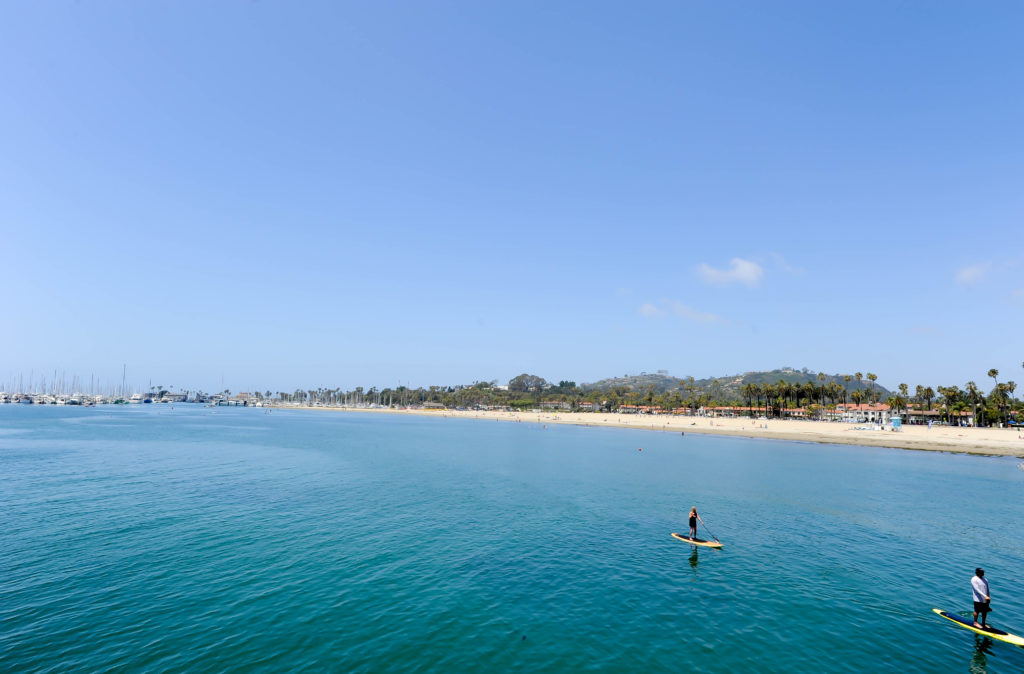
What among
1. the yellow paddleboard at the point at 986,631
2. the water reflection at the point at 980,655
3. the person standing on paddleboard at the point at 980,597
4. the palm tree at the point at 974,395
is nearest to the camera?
the water reflection at the point at 980,655

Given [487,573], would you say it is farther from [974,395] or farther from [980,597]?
[974,395]

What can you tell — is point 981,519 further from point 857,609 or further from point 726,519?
point 857,609

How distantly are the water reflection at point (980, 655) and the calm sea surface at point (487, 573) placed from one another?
91 mm

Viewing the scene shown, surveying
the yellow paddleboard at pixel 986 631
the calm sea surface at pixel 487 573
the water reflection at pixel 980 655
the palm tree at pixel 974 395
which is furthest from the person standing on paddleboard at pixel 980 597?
the palm tree at pixel 974 395

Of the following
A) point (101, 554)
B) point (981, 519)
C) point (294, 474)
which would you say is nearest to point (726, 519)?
point (981, 519)

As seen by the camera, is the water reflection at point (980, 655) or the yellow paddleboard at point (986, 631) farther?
the yellow paddleboard at point (986, 631)

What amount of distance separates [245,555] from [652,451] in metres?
79.3

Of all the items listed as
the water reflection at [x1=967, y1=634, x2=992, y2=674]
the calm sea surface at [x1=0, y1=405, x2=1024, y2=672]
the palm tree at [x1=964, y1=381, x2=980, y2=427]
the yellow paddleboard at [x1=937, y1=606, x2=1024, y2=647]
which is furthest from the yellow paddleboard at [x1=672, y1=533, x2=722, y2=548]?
the palm tree at [x1=964, y1=381, x2=980, y2=427]

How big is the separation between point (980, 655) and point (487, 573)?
21.8 meters

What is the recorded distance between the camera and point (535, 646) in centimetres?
1941

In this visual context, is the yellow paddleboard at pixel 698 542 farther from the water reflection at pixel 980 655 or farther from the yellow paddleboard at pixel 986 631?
the water reflection at pixel 980 655

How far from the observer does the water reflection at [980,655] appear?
1836 cm

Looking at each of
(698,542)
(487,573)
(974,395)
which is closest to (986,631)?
(698,542)

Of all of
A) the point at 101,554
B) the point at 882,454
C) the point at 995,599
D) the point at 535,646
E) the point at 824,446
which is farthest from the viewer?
the point at 824,446
